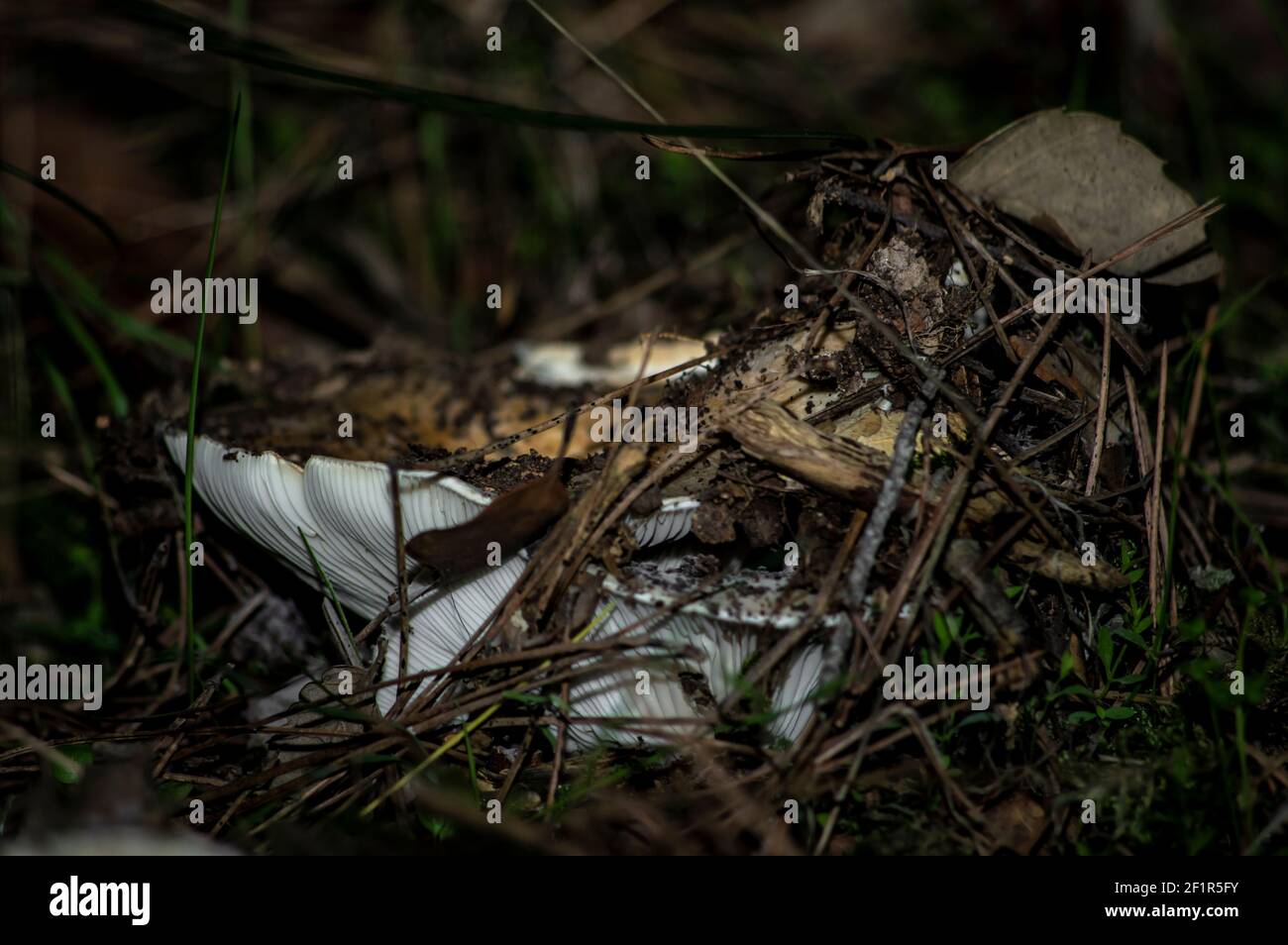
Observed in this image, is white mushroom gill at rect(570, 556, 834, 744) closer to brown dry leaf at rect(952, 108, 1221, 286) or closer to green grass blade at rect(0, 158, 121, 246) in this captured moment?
brown dry leaf at rect(952, 108, 1221, 286)

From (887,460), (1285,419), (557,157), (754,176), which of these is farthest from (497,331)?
(1285,419)

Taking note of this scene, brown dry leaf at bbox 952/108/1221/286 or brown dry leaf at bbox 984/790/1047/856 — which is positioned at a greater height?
brown dry leaf at bbox 952/108/1221/286

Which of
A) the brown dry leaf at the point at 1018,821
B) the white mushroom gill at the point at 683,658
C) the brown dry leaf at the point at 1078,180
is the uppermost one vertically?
the brown dry leaf at the point at 1078,180

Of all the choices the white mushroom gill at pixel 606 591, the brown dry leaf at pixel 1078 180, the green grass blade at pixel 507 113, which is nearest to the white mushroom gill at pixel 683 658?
the white mushroom gill at pixel 606 591

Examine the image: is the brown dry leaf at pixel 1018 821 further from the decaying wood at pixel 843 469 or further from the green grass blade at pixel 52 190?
the green grass blade at pixel 52 190

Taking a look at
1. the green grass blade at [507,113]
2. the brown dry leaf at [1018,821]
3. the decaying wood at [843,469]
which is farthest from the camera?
the green grass blade at [507,113]

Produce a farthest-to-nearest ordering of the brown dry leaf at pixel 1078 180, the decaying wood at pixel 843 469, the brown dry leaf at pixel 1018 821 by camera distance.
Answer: the brown dry leaf at pixel 1078 180, the decaying wood at pixel 843 469, the brown dry leaf at pixel 1018 821

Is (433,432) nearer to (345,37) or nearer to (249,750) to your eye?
(249,750)

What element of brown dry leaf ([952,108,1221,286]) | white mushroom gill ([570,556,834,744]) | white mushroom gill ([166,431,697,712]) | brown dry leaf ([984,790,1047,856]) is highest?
brown dry leaf ([952,108,1221,286])

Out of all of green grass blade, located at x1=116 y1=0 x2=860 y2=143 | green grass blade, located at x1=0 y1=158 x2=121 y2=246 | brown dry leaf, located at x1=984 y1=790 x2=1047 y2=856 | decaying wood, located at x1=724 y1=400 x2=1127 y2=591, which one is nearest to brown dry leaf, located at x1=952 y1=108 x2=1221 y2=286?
green grass blade, located at x1=116 y1=0 x2=860 y2=143

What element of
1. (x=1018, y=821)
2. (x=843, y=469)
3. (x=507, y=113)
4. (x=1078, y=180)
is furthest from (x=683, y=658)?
(x=1078, y=180)
